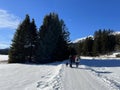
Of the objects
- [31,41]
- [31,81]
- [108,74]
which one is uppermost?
[31,41]

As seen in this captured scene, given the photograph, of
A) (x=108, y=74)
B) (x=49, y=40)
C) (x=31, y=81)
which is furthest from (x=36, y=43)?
(x=31, y=81)

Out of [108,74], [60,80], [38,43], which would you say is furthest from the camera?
[38,43]

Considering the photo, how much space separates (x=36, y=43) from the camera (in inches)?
2183

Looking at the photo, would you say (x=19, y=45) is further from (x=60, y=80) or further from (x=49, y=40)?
(x=60, y=80)

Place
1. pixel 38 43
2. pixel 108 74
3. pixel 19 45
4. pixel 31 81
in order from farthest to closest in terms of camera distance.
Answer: pixel 38 43, pixel 19 45, pixel 108 74, pixel 31 81

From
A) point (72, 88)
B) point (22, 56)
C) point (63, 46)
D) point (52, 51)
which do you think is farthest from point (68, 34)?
point (72, 88)

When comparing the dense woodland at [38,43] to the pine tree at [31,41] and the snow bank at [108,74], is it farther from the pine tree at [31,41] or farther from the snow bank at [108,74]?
the snow bank at [108,74]

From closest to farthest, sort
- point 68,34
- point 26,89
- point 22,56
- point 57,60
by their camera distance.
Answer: point 26,89
point 22,56
point 57,60
point 68,34

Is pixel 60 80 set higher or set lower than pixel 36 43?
lower

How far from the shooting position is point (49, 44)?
55.2 meters

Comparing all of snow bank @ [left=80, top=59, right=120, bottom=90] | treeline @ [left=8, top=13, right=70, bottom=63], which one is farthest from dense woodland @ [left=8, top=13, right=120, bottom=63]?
snow bank @ [left=80, top=59, right=120, bottom=90]

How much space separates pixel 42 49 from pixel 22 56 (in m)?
4.20

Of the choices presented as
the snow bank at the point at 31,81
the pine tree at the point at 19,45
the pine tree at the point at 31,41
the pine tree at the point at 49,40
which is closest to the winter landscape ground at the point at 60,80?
the snow bank at the point at 31,81

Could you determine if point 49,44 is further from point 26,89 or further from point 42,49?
point 26,89
